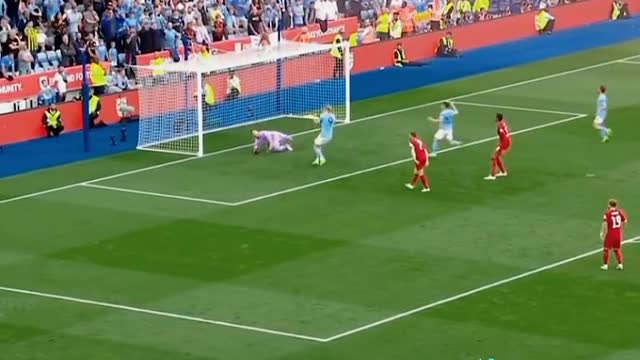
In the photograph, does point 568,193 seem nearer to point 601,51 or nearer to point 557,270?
point 557,270

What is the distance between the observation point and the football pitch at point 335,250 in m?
38.3

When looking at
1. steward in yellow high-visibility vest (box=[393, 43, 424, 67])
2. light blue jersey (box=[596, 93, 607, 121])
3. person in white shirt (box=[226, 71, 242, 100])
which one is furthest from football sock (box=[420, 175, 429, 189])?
steward in yellow high-visibility vest (box=[393, 43, 424, 67])

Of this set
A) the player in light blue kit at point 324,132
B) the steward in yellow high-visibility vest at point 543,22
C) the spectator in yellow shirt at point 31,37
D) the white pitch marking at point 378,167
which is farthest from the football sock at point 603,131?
the steward in yellow high-visibility vest at point 543,22

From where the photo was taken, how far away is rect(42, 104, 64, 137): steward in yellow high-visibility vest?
190 feet

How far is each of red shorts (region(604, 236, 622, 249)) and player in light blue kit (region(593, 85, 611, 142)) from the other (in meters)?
14.1

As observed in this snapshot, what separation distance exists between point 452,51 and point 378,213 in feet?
82.5

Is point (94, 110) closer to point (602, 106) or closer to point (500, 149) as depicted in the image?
point (500, 149)

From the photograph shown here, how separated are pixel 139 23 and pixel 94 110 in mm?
6311

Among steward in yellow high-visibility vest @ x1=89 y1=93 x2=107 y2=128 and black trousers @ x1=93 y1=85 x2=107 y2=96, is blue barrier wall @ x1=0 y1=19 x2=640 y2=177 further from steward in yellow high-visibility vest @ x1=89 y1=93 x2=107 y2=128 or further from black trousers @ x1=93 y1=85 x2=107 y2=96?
black trousers @ x1=93 y1=85 x2=107 y2=96

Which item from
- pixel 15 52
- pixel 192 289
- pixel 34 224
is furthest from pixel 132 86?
pixel 192 289

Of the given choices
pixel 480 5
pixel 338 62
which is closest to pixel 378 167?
pixel 338 62

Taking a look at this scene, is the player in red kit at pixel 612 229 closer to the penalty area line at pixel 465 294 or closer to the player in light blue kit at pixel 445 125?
the penalty area line at pixel 465 294

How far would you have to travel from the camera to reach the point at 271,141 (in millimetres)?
56281

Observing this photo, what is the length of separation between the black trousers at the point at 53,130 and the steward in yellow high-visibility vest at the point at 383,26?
1769 centimetres
